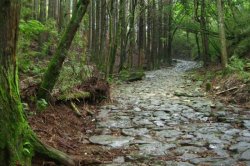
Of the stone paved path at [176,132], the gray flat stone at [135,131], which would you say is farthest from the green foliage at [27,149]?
the gray flat stone at [135,131]

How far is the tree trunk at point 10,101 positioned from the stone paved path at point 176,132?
53.2 inches

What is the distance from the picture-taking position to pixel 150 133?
234 inches

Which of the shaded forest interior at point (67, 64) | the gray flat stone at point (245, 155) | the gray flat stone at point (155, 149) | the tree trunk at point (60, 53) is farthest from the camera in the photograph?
the tree trunk at point (60, 53)

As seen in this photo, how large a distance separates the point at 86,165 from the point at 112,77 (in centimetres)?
1206

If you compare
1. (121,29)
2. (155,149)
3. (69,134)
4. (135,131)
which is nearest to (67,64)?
(135,131)

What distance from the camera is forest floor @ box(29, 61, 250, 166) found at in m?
4.48

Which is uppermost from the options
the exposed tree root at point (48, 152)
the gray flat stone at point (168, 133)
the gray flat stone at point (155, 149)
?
the exposed tree root at point (48, 152)

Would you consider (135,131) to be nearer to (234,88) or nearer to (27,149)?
(27,149)

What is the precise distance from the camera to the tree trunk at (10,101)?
10.2 feet

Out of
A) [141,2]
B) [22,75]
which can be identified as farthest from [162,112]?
[141,2]

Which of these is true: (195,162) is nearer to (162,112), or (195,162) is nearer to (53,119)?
(53,119)

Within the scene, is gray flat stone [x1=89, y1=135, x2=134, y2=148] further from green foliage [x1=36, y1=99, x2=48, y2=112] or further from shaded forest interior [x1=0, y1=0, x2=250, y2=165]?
green foliage [x1=36, y1=99, x2=48, y2=112]

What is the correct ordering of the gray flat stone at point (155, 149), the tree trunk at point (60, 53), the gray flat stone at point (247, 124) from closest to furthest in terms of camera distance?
the gray flat stone at point (155, 149) → the tree trunk at point (60, 53) → the gray flat stone at point (247, 124)

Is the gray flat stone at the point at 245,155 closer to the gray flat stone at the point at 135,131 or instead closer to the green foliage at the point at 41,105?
the gray flat stone at the point at 135,131
